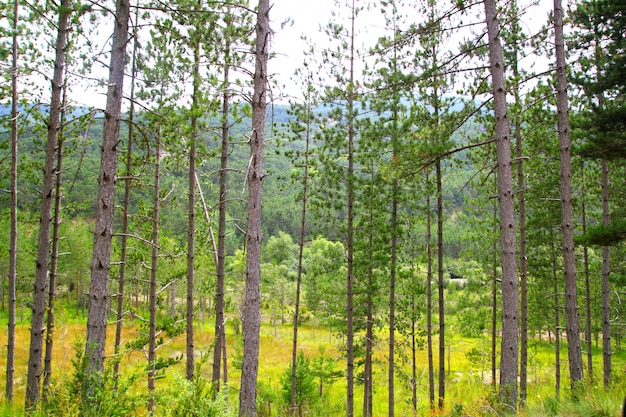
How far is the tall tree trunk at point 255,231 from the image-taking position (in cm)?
540

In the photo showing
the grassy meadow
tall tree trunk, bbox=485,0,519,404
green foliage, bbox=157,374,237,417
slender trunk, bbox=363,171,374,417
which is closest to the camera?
green foliage, bbox=157,374,237,417

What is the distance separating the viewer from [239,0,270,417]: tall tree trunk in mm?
5402

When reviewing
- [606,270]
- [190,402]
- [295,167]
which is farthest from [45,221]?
[606,270]

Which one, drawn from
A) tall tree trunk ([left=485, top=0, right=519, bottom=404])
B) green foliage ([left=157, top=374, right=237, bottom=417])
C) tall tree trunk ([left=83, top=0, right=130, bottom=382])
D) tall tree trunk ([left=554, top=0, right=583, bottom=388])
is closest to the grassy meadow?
green foliage ([left=157, top=374, right=237, bottom=417])

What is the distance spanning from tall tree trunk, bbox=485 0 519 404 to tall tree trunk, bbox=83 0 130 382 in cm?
546

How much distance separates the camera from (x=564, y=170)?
7.49 metres

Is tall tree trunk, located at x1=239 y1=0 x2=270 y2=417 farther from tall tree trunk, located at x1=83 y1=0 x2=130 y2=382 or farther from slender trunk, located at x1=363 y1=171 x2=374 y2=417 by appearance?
slender trunk, located at x1=363 y1=171 x2=374 y2=417

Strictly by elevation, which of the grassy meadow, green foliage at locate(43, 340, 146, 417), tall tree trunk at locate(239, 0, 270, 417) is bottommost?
the grassy meadow

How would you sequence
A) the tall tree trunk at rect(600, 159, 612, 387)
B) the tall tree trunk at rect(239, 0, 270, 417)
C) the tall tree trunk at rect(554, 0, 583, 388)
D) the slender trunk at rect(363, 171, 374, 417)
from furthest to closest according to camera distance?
the slender trunk at rect(363, 171, 374, 417) < the tall tree trunk at rect(600, 159, 612, 387) < the tall tree trunk at rect(554, 0, 583, 388) < the tall tree trunk at rect(239, 0, 270, 417)

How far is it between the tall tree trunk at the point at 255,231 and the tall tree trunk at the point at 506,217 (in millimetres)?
3603

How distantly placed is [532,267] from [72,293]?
49.6m

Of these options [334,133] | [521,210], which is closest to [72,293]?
[334,133]

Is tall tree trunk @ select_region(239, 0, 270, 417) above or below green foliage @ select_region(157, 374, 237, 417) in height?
above

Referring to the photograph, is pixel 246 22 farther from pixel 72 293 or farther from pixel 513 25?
pixel 72 293
